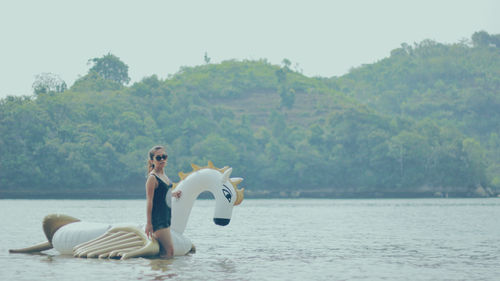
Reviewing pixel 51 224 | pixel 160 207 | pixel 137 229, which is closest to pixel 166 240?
pixel 137 229

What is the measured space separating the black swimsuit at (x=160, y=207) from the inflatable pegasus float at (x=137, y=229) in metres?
0.46

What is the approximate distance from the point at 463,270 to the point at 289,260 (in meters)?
4.66

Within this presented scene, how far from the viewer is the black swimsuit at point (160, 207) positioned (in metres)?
19.6

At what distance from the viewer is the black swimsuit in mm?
19562

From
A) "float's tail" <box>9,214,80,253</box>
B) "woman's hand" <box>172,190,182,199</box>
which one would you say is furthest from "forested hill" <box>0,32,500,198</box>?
"woman's hand" <box>172,190,182,199</box>

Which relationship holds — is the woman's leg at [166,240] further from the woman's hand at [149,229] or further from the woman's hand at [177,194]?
the woman's hand at [177,194]

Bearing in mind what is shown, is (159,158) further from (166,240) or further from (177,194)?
(166,240)

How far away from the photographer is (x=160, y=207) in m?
19.6

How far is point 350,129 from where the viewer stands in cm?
15750

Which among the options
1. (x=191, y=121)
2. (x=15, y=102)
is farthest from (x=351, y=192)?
(x=15, y=102)

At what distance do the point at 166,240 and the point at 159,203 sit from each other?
1035 millimetres

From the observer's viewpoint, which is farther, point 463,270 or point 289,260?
point 289,260

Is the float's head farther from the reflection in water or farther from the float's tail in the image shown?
the float's tail

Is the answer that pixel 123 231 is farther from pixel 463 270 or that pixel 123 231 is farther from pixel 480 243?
pixel 480 243
